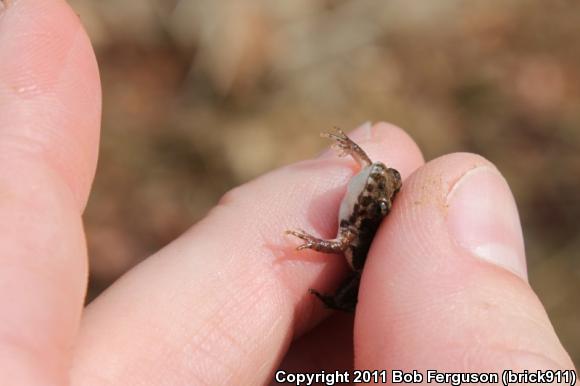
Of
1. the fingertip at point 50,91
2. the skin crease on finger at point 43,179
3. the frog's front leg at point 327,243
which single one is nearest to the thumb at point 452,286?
the frog's front leg at point 327,243

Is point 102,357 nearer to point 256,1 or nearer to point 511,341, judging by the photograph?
point 511,341

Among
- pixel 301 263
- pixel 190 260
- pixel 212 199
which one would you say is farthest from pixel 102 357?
pixel 212 199

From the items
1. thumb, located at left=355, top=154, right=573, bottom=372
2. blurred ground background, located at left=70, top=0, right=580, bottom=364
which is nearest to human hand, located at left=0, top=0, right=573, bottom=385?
thumb, located at left=355, top=154, right=573, bottom=372

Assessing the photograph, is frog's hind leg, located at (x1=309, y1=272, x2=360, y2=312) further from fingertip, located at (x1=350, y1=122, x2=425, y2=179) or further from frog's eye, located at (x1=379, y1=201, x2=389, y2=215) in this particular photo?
fingertip, located at (x1=350, y1=122, x2=425, y2=179)

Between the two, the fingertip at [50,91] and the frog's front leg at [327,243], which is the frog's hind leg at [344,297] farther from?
the fingertip at [50,91]

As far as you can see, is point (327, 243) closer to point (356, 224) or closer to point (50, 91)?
point (356, 224)
